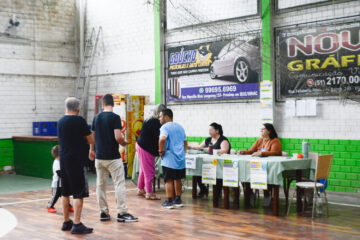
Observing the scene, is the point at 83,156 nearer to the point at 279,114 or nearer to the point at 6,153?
the point at 279,114

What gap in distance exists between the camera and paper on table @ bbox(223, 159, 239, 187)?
6992 mm

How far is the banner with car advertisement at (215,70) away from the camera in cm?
955

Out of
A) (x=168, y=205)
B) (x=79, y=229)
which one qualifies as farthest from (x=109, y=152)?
(x=168, y=205)

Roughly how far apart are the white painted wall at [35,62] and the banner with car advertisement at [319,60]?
6441 millimetres

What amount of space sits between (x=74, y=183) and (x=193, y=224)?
159 cm

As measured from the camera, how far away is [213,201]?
7.48 m

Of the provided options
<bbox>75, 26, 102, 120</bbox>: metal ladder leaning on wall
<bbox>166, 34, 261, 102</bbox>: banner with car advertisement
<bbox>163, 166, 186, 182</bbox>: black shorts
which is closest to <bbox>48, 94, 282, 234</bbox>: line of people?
<bbox>163, 166, 186, 182</bbox>: black shorts

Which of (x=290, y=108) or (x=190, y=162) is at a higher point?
(x=290, y=108)

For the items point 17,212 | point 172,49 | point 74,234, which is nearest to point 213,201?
point 74,234

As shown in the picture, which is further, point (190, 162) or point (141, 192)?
point (141, 192)

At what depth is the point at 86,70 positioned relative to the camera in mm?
13250

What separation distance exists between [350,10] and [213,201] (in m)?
3.89

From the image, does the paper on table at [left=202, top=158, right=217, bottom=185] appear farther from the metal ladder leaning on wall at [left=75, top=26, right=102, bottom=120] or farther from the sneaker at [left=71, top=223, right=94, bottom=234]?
the metal ladder leaning on wall at [left=75, top=26, right=102, bottom=120]

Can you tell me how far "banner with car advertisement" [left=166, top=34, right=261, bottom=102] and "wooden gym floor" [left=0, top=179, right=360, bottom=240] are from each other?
2.89 metres
